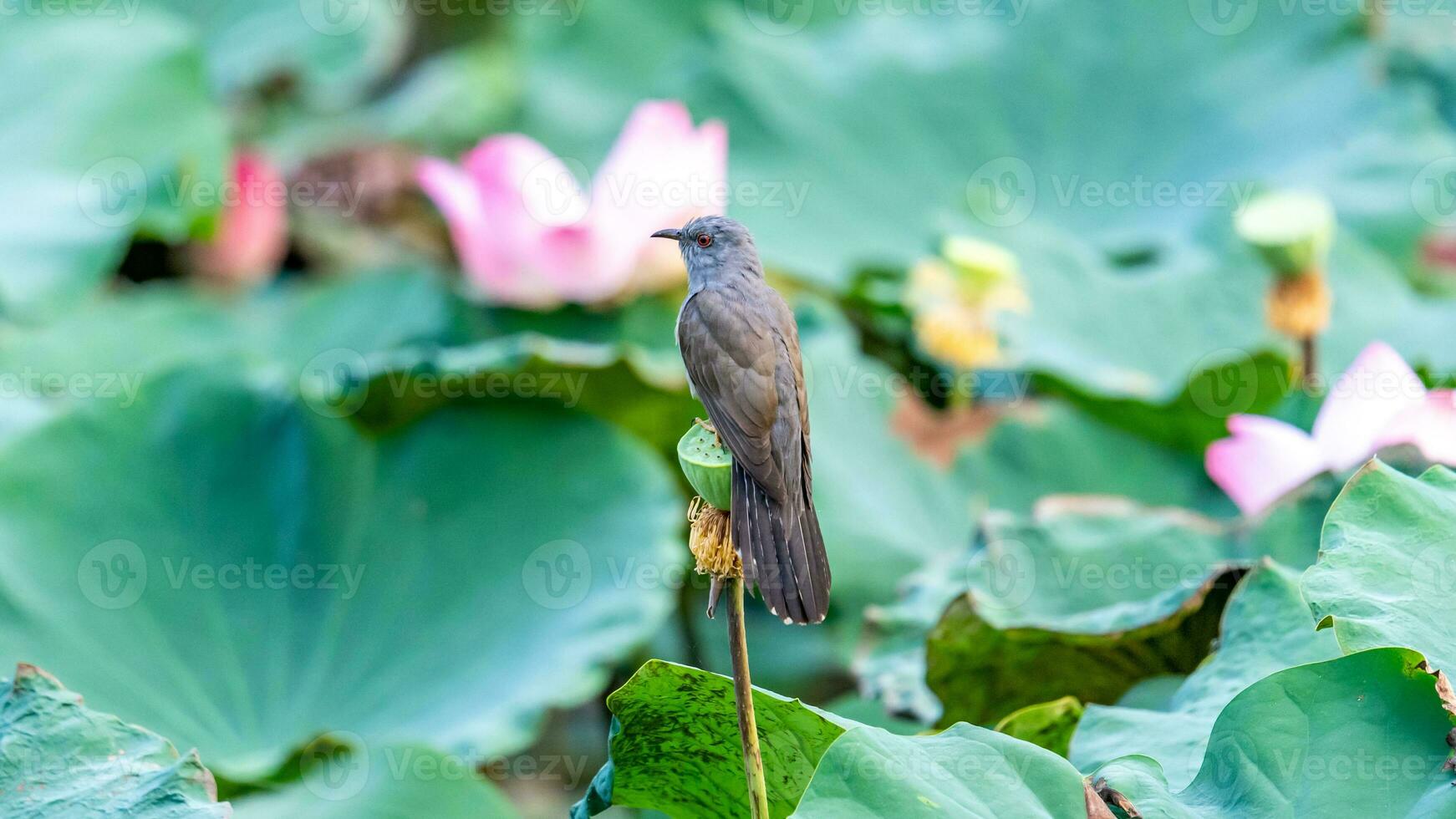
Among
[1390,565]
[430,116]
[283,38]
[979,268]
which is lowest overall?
[1390,565]

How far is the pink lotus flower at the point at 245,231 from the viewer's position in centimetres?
268

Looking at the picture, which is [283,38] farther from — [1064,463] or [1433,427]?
[1433,427]

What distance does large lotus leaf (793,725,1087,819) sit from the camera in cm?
93

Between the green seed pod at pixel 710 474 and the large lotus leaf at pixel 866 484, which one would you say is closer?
the green seed pod at pixel 710 474

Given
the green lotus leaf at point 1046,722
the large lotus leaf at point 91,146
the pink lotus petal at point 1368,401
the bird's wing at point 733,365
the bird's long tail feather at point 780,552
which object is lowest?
the green lotus leaf at point 1046,722

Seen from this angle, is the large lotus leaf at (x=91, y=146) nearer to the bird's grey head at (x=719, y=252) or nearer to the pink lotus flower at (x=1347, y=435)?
the bird's grey head at (x=719, y=252)

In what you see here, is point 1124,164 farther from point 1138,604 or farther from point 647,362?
point 1138,604

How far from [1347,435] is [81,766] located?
1188 millimetres

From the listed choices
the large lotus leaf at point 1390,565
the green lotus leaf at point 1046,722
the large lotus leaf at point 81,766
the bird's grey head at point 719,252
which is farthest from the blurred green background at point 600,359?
the bird's grey head at point 719,252

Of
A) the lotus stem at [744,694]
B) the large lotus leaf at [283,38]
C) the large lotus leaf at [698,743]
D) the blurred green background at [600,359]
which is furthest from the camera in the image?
the large lotus leaf at [283,38]

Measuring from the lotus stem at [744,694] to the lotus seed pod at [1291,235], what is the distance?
4.06 feet

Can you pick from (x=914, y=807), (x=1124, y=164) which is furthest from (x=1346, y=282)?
(x=914, y=807)

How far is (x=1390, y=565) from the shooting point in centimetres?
107

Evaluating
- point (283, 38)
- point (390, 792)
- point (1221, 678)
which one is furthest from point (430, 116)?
point (1221, 678)
